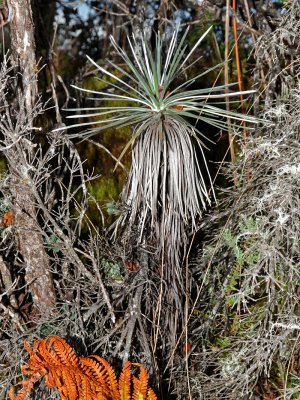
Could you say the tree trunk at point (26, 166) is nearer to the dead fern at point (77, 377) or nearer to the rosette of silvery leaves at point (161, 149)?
the rosette of silvery leaves at point (161, 149)

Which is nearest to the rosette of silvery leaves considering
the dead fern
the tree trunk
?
the tree trunk

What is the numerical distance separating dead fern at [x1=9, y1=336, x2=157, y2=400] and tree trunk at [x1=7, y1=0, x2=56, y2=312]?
0.44 metres

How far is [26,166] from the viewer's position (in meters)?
2.70

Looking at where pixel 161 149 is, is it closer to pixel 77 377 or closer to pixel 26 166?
Result: pixel 26 166

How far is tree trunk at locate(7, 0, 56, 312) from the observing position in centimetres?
273

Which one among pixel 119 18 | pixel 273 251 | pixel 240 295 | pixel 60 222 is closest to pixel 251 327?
pixel 240 295

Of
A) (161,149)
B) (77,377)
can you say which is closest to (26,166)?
(161,149)

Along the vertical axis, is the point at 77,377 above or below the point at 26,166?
below

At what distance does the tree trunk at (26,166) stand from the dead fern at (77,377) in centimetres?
44

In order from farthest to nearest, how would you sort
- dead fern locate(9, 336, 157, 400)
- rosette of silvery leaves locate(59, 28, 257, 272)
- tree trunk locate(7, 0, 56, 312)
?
A: 1. tree trunk locate(7, 0, 56, 312)
2. rosette of silvery leaves locate(59, 28, 257, 272)
3. dead fern locate(9, 336, 157, 400)

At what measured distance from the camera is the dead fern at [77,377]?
2.46 metres

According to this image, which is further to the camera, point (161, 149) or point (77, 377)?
point (161, 149)

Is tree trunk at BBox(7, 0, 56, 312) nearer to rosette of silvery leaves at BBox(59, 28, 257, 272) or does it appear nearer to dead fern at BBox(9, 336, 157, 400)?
rosette of silvery leaves at BBox(59, 28, 257, 272)

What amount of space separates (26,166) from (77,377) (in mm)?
887
